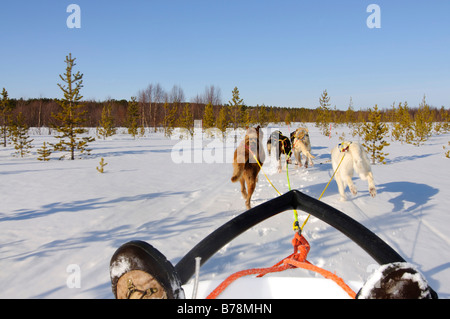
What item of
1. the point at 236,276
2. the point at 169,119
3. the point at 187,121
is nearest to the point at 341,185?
the point at 236,276

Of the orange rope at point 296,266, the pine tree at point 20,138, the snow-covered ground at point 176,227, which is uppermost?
the pine tree at point 20,138

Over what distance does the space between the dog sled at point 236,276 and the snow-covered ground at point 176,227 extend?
480mm

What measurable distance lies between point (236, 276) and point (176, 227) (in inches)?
130

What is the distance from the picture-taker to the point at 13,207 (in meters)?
5.33

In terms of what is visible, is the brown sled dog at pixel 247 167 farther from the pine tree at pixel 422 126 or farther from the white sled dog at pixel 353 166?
the pine tree at pixel 422 126

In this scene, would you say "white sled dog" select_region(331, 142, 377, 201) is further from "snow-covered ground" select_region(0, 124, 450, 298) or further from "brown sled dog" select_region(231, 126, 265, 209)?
"brown sled dog" select_region(231, 126, 265, 209)

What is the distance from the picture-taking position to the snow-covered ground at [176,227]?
2.90m

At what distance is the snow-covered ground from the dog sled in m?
0.48

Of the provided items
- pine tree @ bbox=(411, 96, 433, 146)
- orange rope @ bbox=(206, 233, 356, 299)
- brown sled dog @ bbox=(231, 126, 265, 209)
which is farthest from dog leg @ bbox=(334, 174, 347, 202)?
pine tree @ bbox=(411, 96, 433, 146)

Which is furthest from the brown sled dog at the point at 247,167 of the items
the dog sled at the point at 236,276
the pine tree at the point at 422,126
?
the pine tree at the point at 422,126
